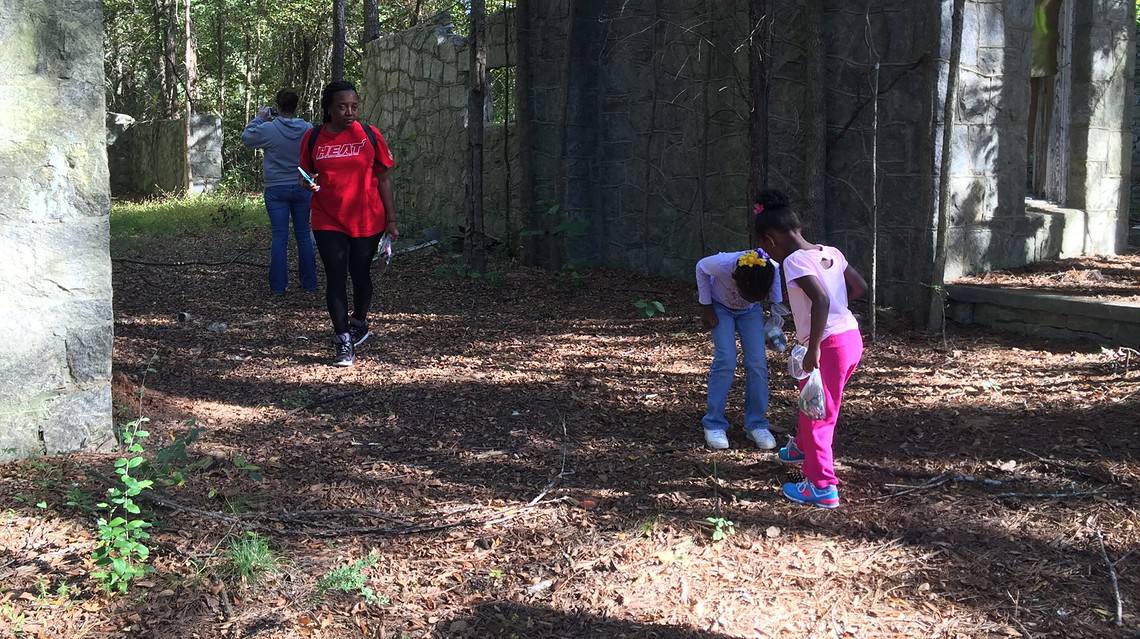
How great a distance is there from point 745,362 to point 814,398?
930mm

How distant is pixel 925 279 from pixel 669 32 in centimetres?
338

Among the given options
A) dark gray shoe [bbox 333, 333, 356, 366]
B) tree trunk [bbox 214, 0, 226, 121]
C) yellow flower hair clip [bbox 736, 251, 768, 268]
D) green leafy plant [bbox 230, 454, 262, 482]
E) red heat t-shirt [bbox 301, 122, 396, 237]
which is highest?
tree trunk [bbox 214, 0, 226, 121]

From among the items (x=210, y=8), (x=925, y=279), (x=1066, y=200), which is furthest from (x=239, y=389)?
(x=210, y=8)

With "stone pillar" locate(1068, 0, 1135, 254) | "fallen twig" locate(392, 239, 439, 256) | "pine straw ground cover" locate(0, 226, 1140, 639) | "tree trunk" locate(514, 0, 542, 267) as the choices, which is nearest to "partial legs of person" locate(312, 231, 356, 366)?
"pine straw ground cover" locate(0, 226, 1140, 639)

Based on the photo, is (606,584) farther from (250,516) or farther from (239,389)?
(239,389)

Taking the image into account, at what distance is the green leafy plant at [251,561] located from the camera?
337 centimetres

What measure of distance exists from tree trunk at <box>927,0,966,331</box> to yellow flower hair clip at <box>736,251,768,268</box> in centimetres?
297

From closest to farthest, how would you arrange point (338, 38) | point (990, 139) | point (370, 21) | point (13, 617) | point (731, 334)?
1. point (13, 617)
2. point (731, 334)
3. point (990, 139)
4. point (338, 38)
5. point (370, 21)

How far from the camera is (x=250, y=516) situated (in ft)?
12.5

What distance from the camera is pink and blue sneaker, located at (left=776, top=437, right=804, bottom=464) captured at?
4.53 metres

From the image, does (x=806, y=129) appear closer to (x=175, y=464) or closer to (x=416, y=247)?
(x=416, y=247)

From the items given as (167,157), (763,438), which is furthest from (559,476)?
(167,157)

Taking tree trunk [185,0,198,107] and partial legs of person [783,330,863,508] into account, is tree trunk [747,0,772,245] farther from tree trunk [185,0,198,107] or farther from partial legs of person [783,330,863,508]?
tree trunk [185,0,198,107]

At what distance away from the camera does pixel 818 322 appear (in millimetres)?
3807
